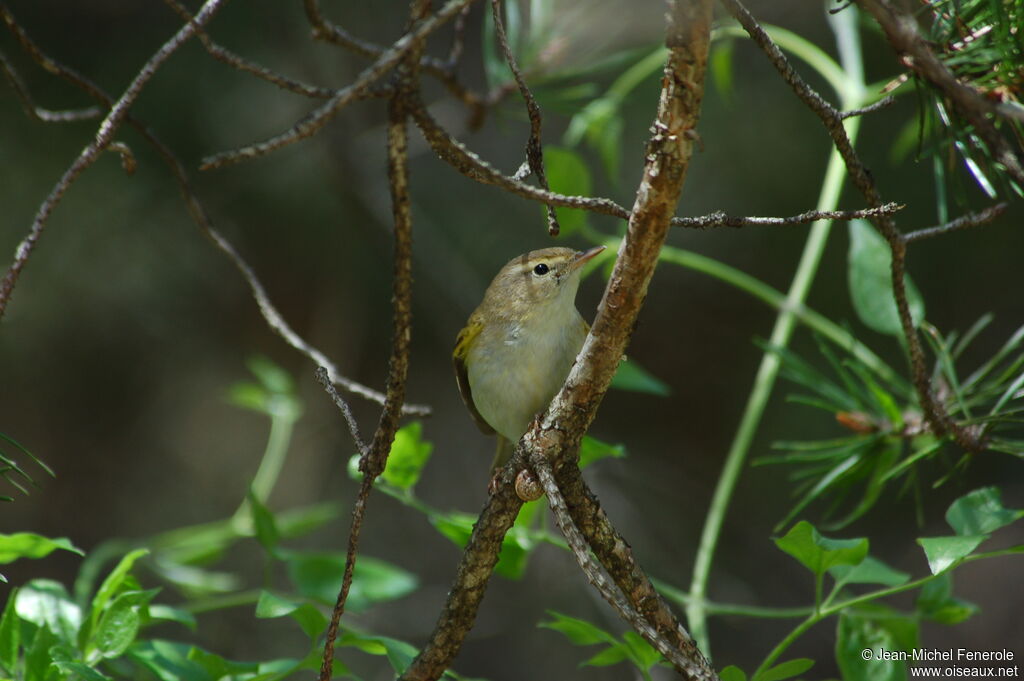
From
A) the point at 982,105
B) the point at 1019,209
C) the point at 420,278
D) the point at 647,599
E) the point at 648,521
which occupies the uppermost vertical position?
the point at 1019,209

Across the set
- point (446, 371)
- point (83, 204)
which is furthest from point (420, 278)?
point (83, 204)

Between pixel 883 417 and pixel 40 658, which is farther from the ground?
pixel 883 417

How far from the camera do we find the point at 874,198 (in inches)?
42.5

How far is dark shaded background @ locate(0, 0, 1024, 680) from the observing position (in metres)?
2.82

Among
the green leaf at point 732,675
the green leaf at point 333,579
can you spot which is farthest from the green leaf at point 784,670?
the green leaf at point 333,579

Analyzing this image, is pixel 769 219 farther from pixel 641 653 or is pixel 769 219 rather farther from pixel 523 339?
pixel 523 339

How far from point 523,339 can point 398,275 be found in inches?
47.9

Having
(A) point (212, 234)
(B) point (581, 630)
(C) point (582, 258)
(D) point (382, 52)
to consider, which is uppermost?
(C) point (582, 258)

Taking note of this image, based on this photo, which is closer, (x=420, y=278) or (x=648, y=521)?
(x=420, y=278)

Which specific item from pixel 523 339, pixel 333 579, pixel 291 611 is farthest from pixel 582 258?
pixel 291 611

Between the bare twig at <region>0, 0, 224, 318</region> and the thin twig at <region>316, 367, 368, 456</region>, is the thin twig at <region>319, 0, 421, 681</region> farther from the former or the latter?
the bare twig at <region>0, 0, 224, 318</region>

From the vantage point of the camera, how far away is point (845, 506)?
3.38 metres

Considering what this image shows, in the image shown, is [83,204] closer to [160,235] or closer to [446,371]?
[160,235]

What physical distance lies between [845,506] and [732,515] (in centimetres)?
43
